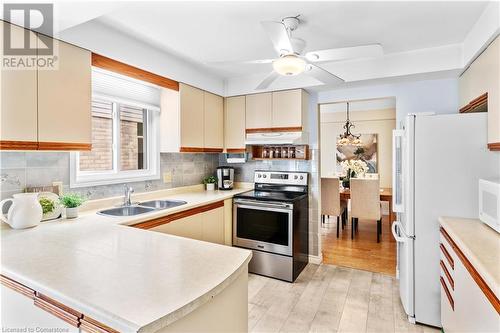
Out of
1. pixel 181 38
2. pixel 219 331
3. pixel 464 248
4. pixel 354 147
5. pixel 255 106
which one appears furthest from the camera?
pixel 354 147

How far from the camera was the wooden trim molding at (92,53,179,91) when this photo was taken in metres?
2.16

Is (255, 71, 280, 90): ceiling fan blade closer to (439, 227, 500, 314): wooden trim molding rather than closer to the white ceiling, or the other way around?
the white ceiling

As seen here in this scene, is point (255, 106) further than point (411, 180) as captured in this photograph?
Yes

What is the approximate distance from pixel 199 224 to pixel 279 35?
1.89 meters

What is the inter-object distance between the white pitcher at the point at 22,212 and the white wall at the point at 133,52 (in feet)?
3.66

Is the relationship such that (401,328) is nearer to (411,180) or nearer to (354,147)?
(411,180)

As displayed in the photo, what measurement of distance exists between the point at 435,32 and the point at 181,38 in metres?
2.13

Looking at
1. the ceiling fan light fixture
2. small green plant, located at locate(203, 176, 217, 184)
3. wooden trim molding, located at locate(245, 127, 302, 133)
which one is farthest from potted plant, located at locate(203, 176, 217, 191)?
the ceiling fan light fixture

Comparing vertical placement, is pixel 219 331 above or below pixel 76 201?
below

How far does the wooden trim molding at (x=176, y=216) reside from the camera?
2.18 meters

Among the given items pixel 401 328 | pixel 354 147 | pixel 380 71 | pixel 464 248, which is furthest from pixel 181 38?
pixel 354 147

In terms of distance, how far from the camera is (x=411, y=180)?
2.21 meters

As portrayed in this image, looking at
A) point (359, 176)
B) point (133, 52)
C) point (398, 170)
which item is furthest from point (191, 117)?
point (359, 176)

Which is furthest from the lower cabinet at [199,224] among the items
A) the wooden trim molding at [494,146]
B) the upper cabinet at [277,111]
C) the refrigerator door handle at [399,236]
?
the wooden trim molding at [494,146]
